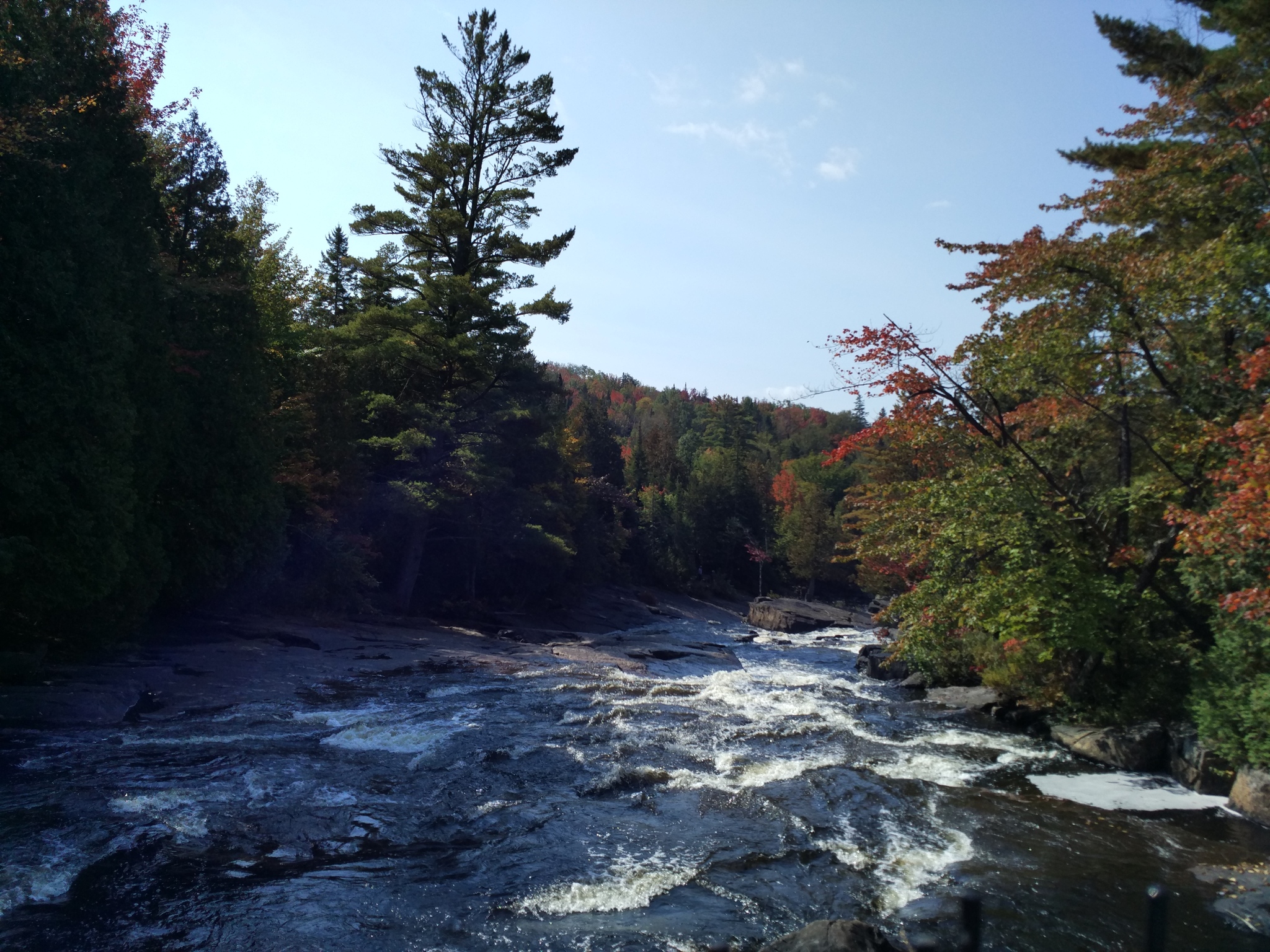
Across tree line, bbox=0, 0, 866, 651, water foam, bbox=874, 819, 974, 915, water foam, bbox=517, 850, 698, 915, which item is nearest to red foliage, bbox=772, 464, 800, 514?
tree line, bbox=0, 0, 866, 651

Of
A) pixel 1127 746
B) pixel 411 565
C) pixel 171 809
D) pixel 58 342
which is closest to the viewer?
pixel 171 809

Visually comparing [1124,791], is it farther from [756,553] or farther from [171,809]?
[756,553]

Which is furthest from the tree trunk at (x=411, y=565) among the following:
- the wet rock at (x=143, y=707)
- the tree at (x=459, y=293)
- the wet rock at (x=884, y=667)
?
the wet rock at (x=143, y=707)

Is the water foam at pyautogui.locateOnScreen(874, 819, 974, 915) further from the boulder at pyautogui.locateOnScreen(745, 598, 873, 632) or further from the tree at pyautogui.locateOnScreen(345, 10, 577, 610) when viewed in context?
the boulder at pyautogui.locateOnScreen(745, 598, 873, 632)

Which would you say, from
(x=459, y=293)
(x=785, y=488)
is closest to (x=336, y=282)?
(x=459, y=293)

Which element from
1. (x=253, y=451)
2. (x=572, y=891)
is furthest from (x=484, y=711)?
(x=253, y=451)

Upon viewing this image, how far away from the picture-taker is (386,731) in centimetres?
1216

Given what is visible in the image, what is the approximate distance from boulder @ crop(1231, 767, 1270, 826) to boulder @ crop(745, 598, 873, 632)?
113 feet

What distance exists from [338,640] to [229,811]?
41.5 ft

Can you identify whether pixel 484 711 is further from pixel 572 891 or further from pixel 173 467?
pixel 173 467

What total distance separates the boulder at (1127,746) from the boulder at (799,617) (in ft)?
104

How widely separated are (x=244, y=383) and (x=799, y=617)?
110ft

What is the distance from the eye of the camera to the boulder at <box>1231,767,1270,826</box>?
945cm

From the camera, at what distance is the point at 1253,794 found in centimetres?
962
